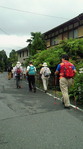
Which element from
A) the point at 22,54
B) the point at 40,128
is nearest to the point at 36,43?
the point at 40,128

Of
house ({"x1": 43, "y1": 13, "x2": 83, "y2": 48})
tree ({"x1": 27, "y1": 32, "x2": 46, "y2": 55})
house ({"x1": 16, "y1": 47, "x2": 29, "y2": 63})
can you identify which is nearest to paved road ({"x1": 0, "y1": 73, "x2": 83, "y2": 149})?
house ({"x1": 43, "y1": 13, "x2": 83, "y2": 48})

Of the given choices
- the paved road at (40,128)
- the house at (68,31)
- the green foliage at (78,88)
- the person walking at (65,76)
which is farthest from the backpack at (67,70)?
the house at (68,31)

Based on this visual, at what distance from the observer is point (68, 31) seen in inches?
819

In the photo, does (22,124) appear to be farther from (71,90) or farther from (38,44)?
(38,44)

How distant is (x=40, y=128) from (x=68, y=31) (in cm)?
1731

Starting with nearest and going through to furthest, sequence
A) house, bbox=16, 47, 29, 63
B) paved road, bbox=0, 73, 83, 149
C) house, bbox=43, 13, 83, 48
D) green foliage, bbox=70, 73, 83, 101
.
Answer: paved road, bbox=0, 73, 83, 149 < green foliage, bbox=70, 73, 83, 101 < house, bbox=43, 13, 83, 48 < house, bbox=16, 47, 29, 63

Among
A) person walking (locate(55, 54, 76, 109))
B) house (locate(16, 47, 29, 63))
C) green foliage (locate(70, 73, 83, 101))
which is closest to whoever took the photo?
person walking (locate(55, 54, 76, 109))

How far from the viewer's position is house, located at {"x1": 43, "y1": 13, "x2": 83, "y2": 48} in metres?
18.6

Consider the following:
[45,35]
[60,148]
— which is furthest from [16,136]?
[45,35]

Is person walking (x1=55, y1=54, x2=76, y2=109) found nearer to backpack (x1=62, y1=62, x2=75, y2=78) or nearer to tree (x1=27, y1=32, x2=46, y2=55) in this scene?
backpack (x1=62, y1=62, x2=75, y2=78)

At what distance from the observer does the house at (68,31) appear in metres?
18.6

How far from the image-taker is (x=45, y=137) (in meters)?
4.26

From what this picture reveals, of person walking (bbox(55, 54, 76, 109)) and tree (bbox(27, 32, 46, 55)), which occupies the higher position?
tree (bbox(27, 32, 46, 55))

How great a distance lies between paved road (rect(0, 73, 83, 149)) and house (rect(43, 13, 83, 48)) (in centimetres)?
1317
